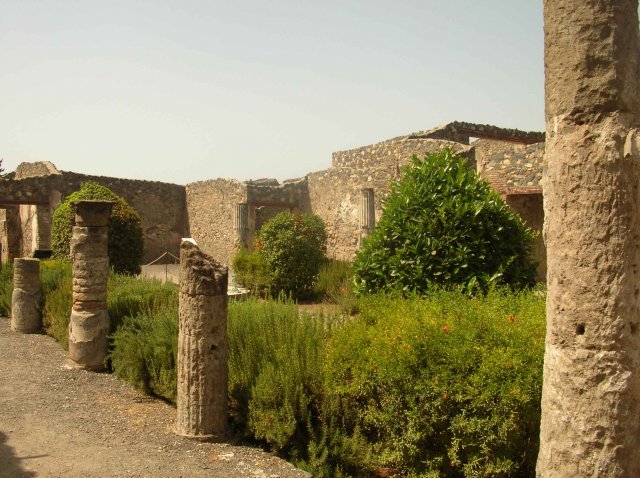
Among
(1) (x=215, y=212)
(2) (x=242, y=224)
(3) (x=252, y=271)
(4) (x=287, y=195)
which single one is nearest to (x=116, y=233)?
(3) (x=252, y=271)

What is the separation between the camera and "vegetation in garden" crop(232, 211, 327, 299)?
1299 centimetres

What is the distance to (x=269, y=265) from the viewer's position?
43.0 feet

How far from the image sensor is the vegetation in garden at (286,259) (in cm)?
1299

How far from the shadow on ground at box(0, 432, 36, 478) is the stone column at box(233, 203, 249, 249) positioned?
12442 millimetres

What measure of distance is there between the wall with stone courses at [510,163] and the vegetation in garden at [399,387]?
4.87 meters

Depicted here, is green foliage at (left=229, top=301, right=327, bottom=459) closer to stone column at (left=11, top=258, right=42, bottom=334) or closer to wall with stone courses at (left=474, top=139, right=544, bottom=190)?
stone column at (left=11, top=258, right=42, bottom=334)

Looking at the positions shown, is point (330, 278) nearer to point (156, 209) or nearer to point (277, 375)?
point (277, 375)

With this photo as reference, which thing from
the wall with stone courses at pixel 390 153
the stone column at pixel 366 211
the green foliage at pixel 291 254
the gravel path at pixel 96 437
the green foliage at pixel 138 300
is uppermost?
the wall with stone courses at pixel 390 153

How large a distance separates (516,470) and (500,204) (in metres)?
3.56

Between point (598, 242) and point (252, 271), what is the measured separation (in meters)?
11.1

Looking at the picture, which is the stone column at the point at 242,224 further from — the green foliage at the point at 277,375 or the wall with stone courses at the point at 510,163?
the green foliage at the point at 277,375

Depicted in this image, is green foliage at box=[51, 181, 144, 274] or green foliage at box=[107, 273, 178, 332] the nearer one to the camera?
green foliage at box=[107, 273, 178, 332]

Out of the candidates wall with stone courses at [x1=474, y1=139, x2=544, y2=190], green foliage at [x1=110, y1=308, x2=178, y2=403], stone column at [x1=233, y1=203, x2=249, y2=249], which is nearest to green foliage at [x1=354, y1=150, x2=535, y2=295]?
green foliage at [x1=110, y1=308, x2=178, y2=403]

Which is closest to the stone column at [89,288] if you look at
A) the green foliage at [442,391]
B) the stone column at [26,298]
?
the stone column at [26,298]
